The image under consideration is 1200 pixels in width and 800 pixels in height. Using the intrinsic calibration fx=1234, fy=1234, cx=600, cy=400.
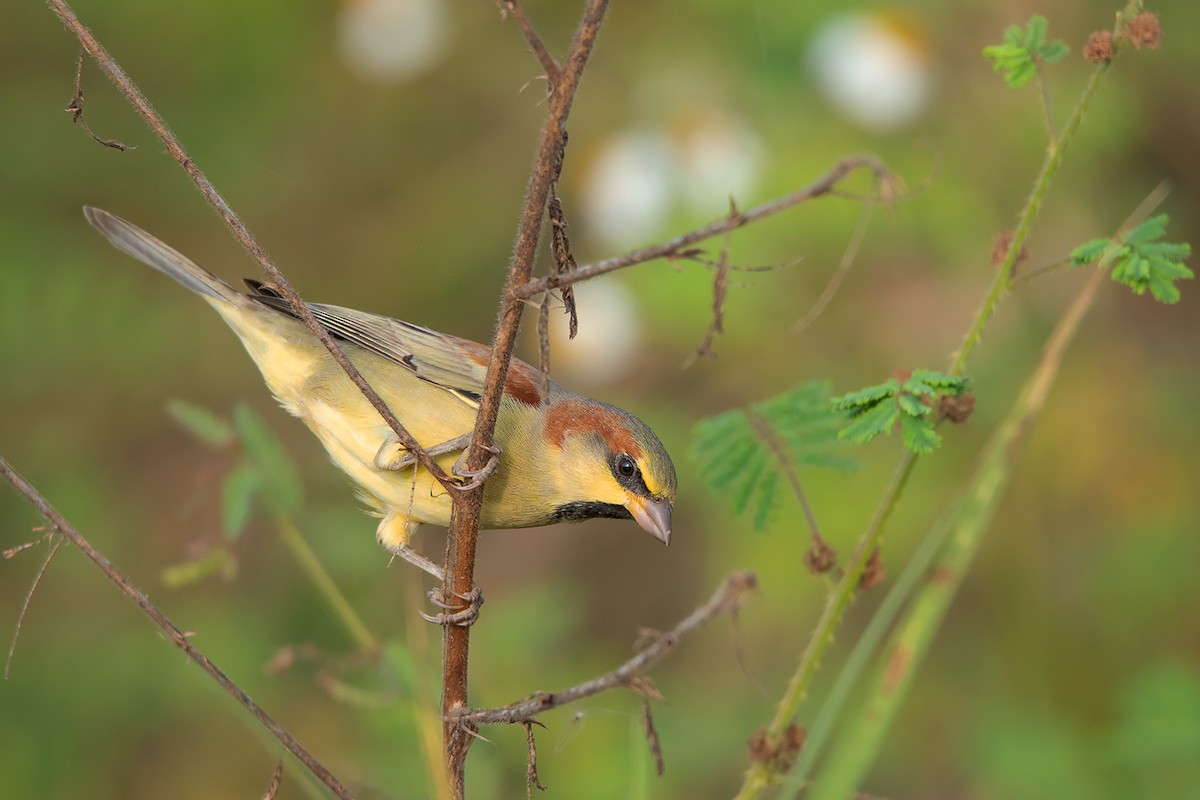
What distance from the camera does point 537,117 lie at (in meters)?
7.30

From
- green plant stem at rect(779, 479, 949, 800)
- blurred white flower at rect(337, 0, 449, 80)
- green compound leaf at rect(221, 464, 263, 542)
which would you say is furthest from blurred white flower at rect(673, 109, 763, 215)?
green plant stem at rect(779, 479, 949, 800)

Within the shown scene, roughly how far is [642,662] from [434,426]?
1.91 meters

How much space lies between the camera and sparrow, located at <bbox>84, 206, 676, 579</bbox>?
338 centimetres

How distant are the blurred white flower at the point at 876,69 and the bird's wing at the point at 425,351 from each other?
288 cm

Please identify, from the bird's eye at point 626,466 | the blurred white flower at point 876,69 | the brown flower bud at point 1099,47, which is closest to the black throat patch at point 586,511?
the bird's eye at point 626,466

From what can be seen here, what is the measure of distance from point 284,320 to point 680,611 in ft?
11.8

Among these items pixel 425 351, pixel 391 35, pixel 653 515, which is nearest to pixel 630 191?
pixel 391 35

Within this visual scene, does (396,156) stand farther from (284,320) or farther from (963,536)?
(963,536)

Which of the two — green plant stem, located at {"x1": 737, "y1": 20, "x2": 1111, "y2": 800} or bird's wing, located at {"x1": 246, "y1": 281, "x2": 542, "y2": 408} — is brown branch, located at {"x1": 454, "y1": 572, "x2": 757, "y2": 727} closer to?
green plant stem, located at {"x1": 737, "y1": 20, "x2": 1111, "y2": 800}

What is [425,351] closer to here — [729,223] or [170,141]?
[170,141]

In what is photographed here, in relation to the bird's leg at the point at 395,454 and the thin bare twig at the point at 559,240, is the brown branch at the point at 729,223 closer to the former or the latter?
the thin bare twig at the point at 559,240

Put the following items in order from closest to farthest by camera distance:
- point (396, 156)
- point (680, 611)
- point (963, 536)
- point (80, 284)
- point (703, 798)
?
1. point (963, 536)
2. point (703, 798)
3. point (80, 284)
4. point (680, 611)
5. point (396, 156)

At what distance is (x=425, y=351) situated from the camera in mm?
3760

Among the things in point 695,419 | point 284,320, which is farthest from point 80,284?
point 695,419
